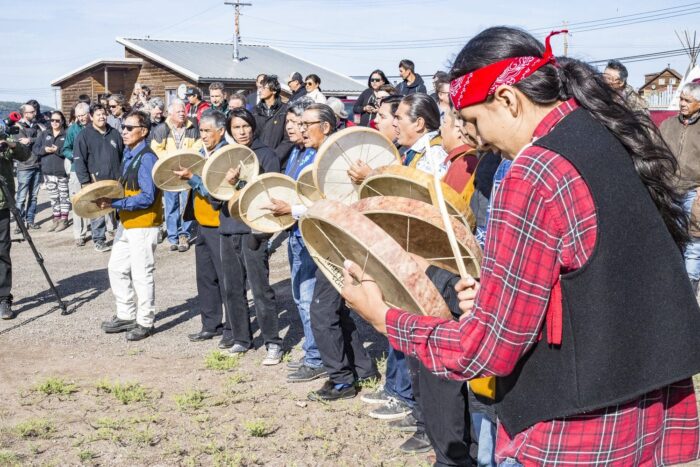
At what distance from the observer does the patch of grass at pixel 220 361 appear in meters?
6.35

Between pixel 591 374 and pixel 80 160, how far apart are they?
1045 centimetres

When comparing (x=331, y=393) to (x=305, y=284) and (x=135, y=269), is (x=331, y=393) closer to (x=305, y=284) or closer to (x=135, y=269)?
(x=305, y=284)

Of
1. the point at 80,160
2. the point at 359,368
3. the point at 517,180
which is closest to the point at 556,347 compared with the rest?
the point at 517,180

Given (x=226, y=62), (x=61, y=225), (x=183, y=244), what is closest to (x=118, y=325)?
(x=183, y=244)

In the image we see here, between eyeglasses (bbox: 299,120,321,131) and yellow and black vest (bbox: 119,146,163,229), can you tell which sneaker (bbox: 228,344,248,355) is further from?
eyeglasses (bbox: 299,120,321,131)

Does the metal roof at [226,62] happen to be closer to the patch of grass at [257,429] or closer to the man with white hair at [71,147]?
the man with white hair at [71,147]

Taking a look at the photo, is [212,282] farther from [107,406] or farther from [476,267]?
[476,267]

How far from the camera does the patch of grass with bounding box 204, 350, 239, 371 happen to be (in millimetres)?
6346

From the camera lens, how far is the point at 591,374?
1.65 metres

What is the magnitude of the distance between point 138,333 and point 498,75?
6.22 metres

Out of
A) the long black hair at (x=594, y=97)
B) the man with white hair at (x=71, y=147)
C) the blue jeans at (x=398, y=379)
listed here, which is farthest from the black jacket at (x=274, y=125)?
the long black hair at (x=594, y=97)

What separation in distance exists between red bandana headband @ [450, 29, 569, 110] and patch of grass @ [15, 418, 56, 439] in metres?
4.28

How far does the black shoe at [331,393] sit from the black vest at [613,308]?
3912 millimetres

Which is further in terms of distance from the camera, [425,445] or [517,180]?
[425,445]
